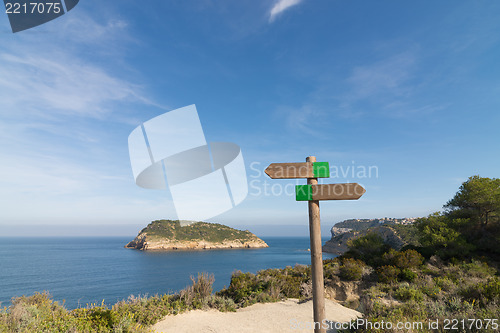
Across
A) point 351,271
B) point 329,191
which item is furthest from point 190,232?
point 329,191

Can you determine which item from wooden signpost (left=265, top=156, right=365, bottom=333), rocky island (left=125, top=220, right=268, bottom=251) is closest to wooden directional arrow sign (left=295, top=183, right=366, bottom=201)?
wooden signpost (left=265, top=156, right=365, bottom=333)

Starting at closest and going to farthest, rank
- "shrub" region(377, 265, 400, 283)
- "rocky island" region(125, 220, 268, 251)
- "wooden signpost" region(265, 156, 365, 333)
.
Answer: "wooden signpost" region(265, 156, 365, 333) < "shrub" region(377, 265, 400, 283) < "rocky island" region(125, 220, 268, 251)

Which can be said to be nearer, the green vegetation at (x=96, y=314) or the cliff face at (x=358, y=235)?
the green vegetation at (x=96, y=314)

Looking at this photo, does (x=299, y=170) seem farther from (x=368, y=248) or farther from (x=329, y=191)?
(x=368, y=248)

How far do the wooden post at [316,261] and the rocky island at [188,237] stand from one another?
110 meters

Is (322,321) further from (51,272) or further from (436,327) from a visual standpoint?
(51,272)

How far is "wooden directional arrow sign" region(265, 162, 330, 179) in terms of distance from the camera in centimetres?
473

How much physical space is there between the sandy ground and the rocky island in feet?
343

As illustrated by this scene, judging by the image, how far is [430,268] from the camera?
46.7 feet

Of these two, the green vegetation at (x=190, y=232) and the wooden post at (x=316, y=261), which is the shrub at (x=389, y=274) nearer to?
the wooden post at (x=316, y=261)

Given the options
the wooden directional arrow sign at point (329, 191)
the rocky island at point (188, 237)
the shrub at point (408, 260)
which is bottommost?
the rocky island at point (188, 237)

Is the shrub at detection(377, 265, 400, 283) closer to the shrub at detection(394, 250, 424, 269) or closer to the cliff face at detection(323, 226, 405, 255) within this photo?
A: the shrub at detection(394, 250, 424, 269)

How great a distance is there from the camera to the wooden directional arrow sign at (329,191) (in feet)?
15.3

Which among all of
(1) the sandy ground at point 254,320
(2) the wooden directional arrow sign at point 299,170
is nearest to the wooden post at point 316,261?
(2) the wooden directional arrow sign at point 299,170
